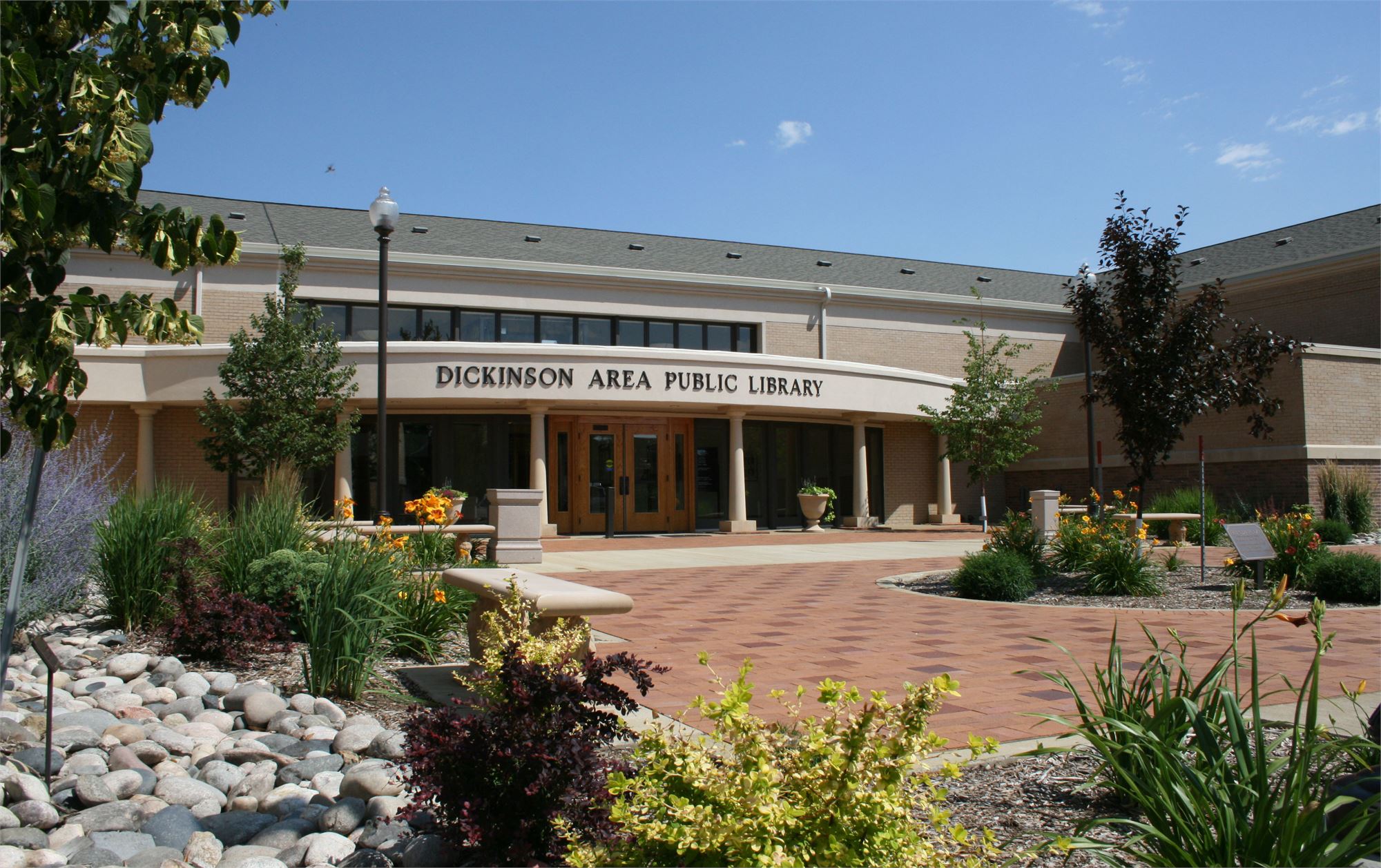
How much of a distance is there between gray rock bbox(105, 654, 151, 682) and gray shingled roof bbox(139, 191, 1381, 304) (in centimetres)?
2052

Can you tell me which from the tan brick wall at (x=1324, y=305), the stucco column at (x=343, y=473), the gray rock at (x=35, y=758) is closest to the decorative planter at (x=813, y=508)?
the stucco column at (x=343, y=473)

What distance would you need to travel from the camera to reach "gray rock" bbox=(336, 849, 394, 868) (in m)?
3.39

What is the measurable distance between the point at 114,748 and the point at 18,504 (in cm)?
312

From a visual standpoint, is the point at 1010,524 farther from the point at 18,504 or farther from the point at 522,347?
the point at 522,347

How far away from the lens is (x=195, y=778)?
446cm

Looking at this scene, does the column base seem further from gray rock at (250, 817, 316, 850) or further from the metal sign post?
gray rock at (250, 817, 316, 850)

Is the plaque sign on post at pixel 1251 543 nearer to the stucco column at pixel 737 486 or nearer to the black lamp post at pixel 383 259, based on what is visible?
the black lamp post at pixel 383 259

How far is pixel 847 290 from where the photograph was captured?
96.8ft

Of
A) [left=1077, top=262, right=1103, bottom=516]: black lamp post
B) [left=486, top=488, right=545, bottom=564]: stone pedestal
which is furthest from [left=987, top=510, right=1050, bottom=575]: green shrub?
[left=486, top=488, right=545, bottom=564]: stone pedestal

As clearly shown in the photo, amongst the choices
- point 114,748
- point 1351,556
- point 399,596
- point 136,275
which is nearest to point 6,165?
point 114,748

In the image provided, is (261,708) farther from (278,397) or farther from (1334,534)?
(1334,534)

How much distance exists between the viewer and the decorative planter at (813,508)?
26.3m

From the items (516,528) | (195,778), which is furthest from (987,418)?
(195,778)

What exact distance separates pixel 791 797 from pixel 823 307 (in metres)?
27.6
